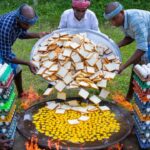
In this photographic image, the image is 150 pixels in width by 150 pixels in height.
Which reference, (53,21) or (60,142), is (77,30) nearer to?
(60,142)

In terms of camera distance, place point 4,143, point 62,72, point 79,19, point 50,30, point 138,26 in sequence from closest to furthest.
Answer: point 4,143 → point 138,26 → point 62,72 → point 79,19 → point 50,30

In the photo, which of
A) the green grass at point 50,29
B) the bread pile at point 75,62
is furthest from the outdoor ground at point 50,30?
the bread pile at point 75,62

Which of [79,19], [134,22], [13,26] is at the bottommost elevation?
[79,19]

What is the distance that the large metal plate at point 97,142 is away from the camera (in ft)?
13.2

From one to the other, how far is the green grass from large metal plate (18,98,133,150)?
1.17 metres

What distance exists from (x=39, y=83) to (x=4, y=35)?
1611 millimetres

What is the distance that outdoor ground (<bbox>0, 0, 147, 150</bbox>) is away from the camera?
20.7 feet

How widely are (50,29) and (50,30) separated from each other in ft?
0.48

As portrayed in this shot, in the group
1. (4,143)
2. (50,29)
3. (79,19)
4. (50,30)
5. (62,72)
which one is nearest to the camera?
(4,143)

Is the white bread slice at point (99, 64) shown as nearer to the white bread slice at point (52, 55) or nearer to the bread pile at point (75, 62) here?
the bread pile at point (75, 62)

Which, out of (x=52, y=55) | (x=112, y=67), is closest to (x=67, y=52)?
(x=52, y=55)

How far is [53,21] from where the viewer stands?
388 inches

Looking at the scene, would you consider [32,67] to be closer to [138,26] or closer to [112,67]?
[112,67]

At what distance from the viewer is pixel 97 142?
13.5ft
